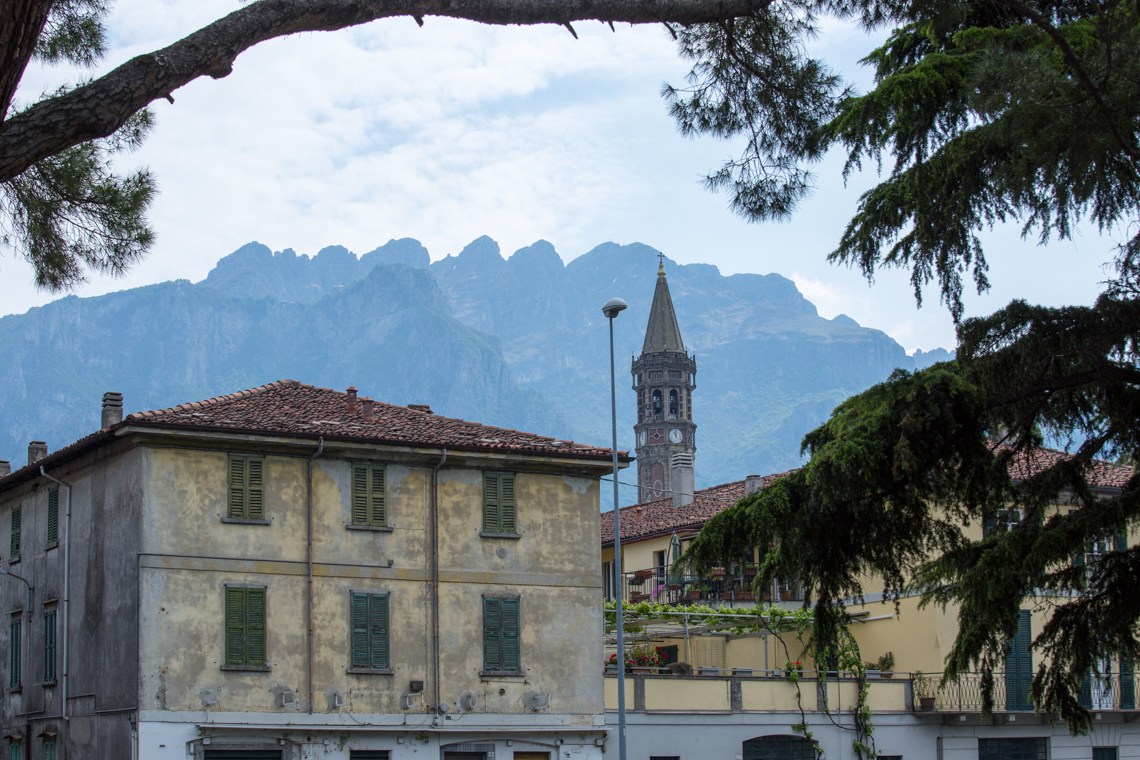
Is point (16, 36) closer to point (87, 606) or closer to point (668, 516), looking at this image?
point (87, 606)

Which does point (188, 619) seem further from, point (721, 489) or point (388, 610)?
point (721, 489)

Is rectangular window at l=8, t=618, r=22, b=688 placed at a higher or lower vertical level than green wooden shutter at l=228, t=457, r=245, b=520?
lower

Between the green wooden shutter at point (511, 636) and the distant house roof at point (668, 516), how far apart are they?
8.79 metres

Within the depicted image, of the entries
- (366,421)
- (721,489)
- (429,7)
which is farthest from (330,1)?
(721,489)

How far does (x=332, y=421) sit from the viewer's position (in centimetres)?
2783

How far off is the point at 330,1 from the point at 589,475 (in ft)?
68.9

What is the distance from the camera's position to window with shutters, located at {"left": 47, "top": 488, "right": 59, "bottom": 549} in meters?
A: 28.4

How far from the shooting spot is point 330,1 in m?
9.16

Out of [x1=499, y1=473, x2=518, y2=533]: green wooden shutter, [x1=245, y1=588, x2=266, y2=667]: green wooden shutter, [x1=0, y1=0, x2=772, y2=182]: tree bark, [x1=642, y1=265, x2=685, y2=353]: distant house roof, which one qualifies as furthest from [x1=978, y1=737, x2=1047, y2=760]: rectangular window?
[x1=642, y1=265, x2=685, y2=353]: distant house roof

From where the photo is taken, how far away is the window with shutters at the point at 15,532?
3019 centimetres

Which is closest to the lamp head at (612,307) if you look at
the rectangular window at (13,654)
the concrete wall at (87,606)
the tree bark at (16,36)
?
the concrete wall at (87,606)

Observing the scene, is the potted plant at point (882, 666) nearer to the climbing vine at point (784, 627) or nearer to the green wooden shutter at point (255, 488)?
the climbing vine at point (784, 627)

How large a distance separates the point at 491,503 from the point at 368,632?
3.70m

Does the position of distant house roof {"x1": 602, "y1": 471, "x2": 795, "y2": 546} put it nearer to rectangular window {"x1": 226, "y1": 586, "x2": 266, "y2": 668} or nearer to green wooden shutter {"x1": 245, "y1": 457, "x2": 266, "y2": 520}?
green wooden shutter {"x1": 245, "y1": 457, "x2": 266, "y2": 520}
